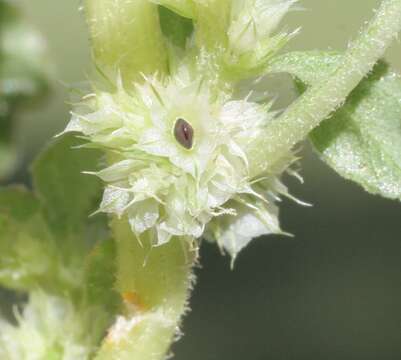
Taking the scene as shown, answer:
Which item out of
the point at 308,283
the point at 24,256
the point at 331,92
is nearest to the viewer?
the point at 331,92

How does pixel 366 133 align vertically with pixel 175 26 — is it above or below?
below

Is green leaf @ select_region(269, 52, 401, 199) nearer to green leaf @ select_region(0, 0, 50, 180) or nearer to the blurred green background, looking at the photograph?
green leaf @ select_region(0, 0, 50, 180)

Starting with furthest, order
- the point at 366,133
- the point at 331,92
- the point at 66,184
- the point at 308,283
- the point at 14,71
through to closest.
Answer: the point at 308,283 < the point at 14,71 < the point at 66,184 < the point at 366,133 < the point at 331,92

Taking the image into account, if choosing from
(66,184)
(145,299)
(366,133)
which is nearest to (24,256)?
(66,184)

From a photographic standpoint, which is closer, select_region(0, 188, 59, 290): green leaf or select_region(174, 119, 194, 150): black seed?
select_region(174, 119, 194, 150): black seed

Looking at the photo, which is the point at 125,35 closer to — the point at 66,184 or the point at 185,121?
the point at 185,121

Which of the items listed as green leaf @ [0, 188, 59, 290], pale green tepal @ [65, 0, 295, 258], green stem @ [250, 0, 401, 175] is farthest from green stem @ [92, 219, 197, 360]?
green leaf @ [0, 188, 59, 290]

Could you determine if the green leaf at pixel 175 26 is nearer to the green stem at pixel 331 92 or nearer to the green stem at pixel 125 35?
the green stem at pixel 125 35
